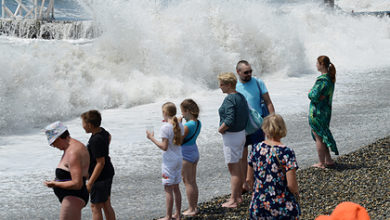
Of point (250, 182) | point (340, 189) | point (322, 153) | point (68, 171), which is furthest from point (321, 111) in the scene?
point (68, 171)

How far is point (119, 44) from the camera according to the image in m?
17.8

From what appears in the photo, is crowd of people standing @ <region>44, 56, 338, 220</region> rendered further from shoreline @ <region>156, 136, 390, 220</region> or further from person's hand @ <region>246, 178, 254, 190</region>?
shoreline @ <region>156, 136, 390, 220</region>

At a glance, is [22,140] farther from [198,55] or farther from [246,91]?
[198,55]

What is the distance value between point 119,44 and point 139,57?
0.83m

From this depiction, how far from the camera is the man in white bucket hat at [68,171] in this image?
155 inches

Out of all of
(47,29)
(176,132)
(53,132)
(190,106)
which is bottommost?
(176,132)

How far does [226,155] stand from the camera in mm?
5621

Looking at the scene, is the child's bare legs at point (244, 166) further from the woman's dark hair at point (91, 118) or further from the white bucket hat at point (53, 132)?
the white bucket hat at point (53, 132)

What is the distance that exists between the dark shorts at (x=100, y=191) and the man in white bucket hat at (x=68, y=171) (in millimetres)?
543

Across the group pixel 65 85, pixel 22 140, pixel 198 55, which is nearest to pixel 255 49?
pixel 198 55

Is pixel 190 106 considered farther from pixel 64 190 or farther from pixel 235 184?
pixel 64 190

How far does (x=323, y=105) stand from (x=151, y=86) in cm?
973

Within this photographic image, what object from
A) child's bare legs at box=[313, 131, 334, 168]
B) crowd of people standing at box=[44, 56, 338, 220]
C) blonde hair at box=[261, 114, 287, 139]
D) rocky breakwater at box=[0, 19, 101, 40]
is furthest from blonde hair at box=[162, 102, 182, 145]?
rocky breakwater at box=[0, 19, 101, 40]

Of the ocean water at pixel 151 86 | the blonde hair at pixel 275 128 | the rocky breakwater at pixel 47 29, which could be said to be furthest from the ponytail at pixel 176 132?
the rocky breakwater at pixel 47 29
